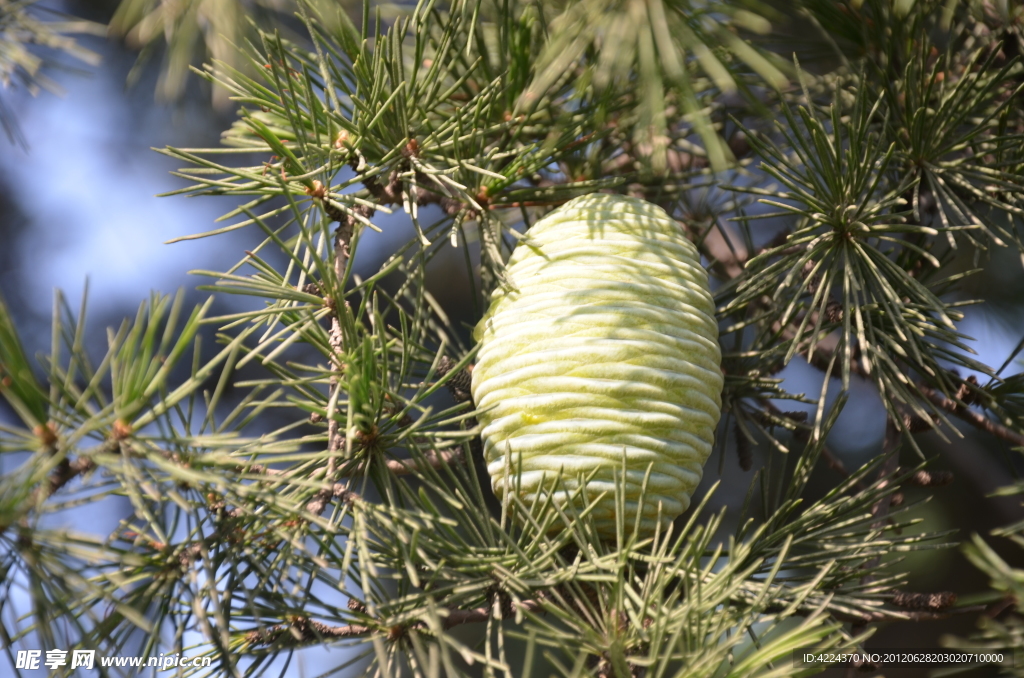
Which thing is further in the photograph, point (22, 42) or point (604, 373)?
point (22, 42)

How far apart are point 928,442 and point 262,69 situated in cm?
101

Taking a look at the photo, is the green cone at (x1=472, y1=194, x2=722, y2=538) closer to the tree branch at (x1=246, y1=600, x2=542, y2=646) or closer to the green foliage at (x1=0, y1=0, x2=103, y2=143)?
the tree branch at (x1=246, y1=600, x2=542, y2=646)

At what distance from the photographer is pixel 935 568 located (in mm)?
1357

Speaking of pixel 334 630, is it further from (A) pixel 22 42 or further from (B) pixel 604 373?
(A) pixel 22 42

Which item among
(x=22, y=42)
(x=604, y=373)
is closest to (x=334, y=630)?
(x=604, y=373)

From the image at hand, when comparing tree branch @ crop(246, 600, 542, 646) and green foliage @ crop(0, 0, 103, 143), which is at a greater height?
green foliage @ crop(0, 0, 103, 143)

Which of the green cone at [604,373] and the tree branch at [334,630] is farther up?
the green cone at [604,373]

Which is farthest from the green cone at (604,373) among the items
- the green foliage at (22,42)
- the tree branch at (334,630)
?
the green foliage at (22,42)

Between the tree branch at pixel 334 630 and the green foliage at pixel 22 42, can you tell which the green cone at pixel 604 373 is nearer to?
the tree branch at pixel 334 630

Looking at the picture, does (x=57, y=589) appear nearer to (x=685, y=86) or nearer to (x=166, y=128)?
(x=685, y=86)

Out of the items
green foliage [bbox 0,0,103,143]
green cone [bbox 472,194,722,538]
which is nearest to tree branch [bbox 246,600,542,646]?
green cone [bbox 472,194,722,538]

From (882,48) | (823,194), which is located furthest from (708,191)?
(823,194)

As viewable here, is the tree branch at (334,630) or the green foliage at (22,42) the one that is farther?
the green foliage at (22,42)

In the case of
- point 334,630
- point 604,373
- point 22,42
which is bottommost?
point 334,630
